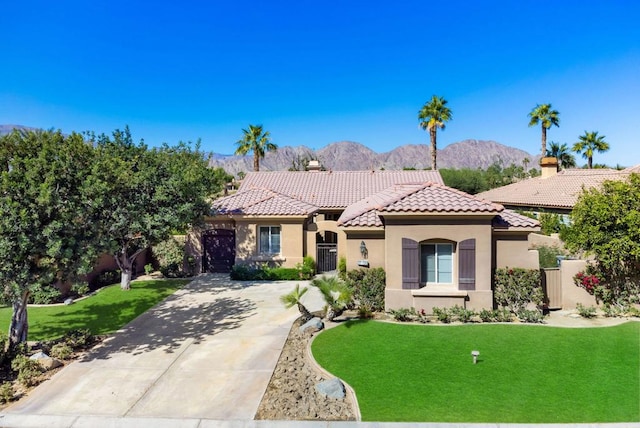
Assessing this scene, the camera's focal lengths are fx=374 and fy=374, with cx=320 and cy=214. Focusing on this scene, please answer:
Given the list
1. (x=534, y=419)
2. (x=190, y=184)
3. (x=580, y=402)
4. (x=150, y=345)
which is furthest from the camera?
(x=190, y=184)

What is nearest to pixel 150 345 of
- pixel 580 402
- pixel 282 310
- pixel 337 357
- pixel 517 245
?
pixel 282 310

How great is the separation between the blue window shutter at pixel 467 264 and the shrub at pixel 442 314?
→ 101 centimetres

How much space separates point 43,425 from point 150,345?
4018 millimetres

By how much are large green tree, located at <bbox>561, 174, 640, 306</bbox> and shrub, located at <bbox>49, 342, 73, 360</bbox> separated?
16829 mm

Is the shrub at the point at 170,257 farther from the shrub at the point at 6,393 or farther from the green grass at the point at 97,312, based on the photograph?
the shrub at the point at 6,393

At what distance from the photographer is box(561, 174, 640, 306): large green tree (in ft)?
41.0

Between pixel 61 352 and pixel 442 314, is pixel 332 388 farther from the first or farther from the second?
pixel 61 352

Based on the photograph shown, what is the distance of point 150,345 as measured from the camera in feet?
38.3

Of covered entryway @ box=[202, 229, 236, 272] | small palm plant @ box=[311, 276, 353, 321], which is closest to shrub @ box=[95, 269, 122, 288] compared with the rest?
covered entryway @ box=[202, 229, 236, 272]

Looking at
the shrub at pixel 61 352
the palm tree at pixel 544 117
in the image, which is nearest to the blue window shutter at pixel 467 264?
the shrub at pixel 61 352

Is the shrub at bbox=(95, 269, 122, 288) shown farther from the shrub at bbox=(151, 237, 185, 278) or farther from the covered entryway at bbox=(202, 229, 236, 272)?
the covered entryway at bbox=(202, 229, 236, 272)

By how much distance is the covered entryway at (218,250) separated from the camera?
2234 centimetres

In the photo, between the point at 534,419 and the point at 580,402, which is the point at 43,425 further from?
the point at 580,402

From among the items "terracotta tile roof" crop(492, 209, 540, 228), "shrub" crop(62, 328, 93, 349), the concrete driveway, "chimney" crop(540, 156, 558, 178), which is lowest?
the concrete driveway
